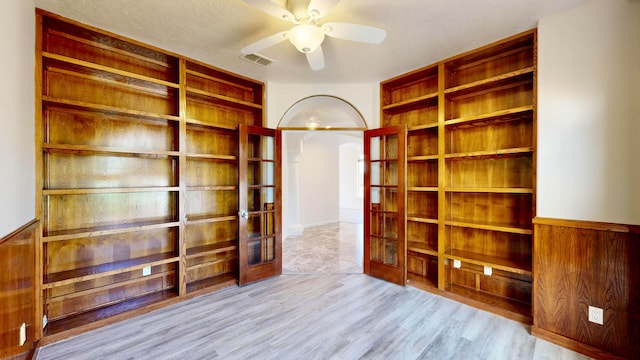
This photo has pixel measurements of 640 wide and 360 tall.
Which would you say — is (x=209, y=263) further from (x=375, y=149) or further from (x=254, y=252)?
(x=375, y=149)

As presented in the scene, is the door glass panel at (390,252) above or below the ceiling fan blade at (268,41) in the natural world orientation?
below

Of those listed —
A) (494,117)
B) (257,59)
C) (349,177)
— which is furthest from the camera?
(349,177)

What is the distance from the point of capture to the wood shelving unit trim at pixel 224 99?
123 inches

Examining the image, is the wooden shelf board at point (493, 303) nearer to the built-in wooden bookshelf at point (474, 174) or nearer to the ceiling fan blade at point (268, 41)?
the built-in wooden bookshelf at point (474, 174)

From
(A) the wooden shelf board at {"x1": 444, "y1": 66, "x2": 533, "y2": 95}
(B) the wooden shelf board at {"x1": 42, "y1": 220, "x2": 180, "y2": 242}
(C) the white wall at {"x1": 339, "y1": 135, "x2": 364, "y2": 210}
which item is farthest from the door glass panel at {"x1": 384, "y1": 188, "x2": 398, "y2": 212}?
(C) the white wall at {"x1": 339, "y1": 135, "x2": 364, "y2": 210}

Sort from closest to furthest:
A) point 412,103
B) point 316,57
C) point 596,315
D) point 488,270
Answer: point 596,315, point 316,57, point 488,270, point 412,103

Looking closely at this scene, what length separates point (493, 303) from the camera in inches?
109

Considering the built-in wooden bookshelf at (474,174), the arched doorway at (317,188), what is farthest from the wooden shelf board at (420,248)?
the arched doorway at (317,188)

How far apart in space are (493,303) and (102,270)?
400 cm

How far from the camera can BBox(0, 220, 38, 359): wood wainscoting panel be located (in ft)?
4.75

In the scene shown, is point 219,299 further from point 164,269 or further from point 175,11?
point 175,11

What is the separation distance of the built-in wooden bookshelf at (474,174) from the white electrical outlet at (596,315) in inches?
18.8

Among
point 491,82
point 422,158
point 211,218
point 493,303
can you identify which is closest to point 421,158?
point 422,158

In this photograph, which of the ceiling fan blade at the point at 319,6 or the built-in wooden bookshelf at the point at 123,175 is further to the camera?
the built-in wooden bookshelf at the point at 123,175
